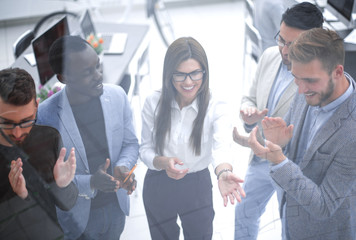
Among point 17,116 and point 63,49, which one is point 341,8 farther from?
point 17,116

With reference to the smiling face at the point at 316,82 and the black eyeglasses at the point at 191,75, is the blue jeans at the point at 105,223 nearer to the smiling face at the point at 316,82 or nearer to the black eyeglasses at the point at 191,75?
the black eyeglasses at the point at 191,75

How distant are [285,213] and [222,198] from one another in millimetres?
153

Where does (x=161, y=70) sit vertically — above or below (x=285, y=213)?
above

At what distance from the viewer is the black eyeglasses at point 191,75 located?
70 centimetres

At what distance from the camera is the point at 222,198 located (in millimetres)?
795

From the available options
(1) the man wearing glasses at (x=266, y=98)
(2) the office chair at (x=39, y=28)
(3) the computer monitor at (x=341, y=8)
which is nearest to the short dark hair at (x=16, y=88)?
(2) the office chair at (x=39, y=28)

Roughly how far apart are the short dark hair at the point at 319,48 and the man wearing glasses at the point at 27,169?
1.54 ft

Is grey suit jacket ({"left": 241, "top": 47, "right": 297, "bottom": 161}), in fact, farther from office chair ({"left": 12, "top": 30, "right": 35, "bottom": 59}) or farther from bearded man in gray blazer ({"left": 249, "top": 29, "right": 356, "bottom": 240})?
office chair ({"left": 12, "top": 30, "right": 35, "bottom": 59})

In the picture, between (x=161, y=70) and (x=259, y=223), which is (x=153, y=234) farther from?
(x=161, y=70)

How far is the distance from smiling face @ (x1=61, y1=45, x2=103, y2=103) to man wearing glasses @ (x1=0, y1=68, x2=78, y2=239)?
7 cm

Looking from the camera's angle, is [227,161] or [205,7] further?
[205,7]

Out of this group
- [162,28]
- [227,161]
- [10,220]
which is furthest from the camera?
[162,28]

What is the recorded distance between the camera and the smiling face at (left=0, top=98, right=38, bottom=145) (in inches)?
23.5

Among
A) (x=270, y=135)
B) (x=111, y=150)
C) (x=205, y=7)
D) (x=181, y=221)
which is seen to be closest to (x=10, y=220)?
(x=111, y=150)
